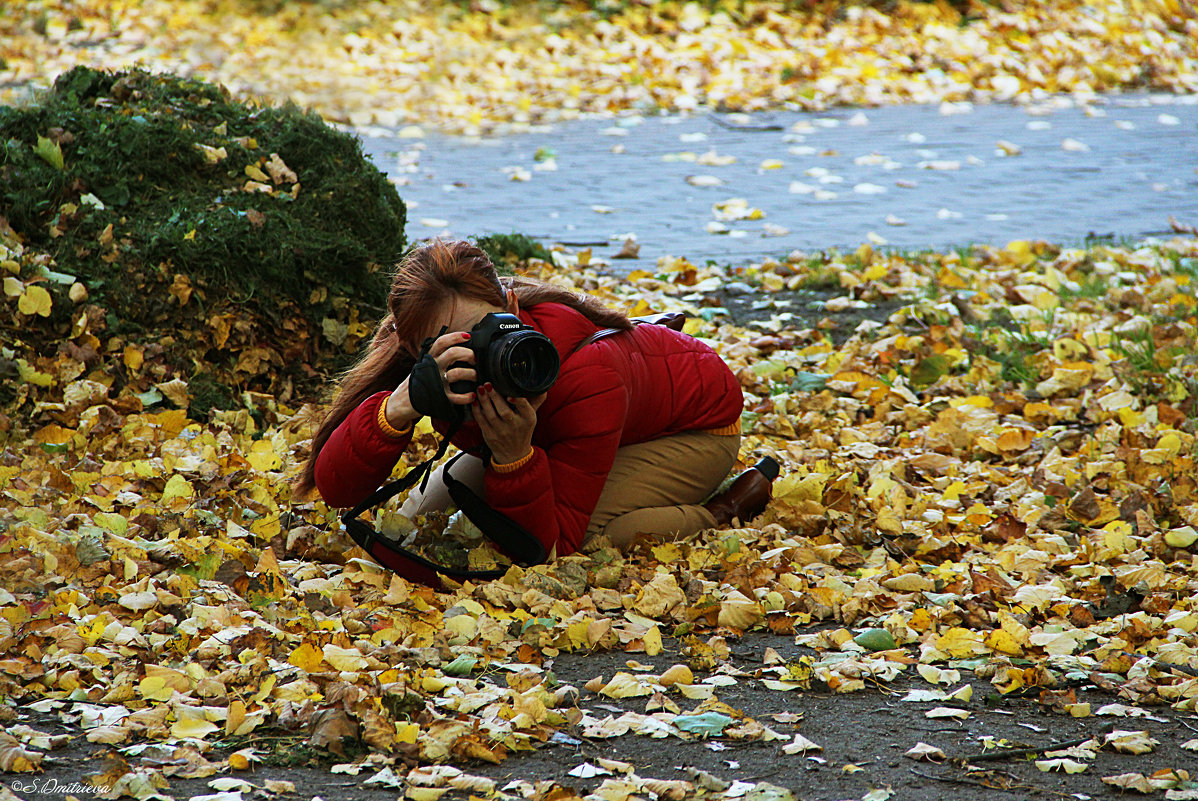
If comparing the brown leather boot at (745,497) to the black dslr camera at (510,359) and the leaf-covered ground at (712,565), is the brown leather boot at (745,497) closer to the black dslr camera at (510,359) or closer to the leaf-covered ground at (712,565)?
the leaf-covered ground at (712,565)

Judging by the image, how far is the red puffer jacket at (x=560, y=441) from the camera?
276 centimetres

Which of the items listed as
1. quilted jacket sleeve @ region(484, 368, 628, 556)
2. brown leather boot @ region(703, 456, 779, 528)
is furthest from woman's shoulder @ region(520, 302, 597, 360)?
brown leather boot @ region(703, 456, 779, 528)

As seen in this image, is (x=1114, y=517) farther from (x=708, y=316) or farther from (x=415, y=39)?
(x=415, y=39)

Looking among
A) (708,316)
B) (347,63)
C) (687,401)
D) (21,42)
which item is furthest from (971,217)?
(21,42)

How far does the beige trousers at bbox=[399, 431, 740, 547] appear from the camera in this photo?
3107 millimetres

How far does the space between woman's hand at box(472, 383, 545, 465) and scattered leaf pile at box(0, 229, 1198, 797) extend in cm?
34

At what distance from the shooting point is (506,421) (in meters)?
2.62

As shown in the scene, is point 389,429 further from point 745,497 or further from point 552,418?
point 745,497

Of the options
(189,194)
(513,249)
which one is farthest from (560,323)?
(513,249)

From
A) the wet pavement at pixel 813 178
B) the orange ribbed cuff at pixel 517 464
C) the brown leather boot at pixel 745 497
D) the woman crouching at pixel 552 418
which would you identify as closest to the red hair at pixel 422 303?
the woman crouching at pixel 552 418

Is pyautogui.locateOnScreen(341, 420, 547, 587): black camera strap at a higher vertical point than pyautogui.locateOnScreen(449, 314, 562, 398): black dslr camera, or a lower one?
lower

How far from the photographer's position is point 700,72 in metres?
10.1

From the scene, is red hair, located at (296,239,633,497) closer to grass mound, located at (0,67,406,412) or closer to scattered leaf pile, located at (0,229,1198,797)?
scattered leaf pile, located at (0,229,1198,797)

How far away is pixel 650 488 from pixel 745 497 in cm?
32
